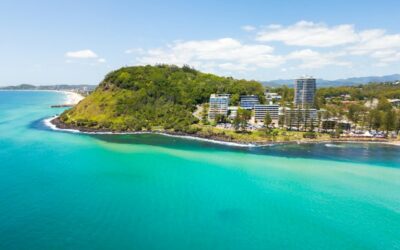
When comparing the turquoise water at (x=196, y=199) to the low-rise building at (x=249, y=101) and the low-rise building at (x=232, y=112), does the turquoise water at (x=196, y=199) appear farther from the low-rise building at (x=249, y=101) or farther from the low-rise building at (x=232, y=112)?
the low-rise building at (x=249, y=101)

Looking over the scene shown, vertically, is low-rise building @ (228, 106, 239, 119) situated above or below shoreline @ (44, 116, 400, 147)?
above

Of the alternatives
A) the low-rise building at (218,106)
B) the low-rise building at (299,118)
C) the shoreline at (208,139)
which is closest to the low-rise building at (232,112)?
the low-rise building at (218,106)

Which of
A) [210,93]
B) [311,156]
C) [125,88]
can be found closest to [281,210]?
[311,156]

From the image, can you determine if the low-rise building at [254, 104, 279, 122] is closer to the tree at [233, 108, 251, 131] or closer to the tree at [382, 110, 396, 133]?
the tree at [233, 108, 251, 131]

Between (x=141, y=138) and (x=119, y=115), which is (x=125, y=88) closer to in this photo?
(x=119, y=115)

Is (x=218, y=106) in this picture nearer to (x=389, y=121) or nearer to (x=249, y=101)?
(x=249, y=101)

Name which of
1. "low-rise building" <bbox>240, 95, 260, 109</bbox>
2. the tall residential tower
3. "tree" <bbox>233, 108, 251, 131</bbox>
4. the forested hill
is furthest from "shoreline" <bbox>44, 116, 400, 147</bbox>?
the tall residential tower

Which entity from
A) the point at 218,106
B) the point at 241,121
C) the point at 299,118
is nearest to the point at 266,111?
the point at 299,118
